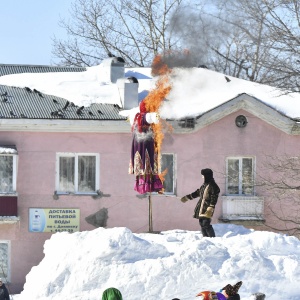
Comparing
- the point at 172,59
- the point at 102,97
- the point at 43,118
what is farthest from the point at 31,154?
the point at 172,59

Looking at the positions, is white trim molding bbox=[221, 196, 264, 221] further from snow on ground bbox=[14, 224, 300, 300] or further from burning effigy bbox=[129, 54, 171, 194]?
snow on ground bbox=[14, 224, 300, 300]

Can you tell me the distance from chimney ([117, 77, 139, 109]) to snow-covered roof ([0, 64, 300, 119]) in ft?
1.35

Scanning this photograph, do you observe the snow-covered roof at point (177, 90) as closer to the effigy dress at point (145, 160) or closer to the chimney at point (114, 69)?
the chimney at point (114, 69)

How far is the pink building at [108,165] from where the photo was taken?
26328 mm

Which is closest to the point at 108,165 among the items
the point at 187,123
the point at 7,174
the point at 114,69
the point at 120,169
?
the point at 120,169

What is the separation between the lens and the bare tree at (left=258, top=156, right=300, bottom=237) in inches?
1067

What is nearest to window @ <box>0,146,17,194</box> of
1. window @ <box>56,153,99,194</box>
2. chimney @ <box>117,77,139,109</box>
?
window @ <box>56,153,99,194</box>

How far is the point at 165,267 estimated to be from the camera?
19.9 metres

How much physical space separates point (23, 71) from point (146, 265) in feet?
37.5

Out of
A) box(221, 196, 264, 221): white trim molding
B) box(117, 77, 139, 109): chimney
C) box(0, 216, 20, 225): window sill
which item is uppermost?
box(117, 77, 139, 109): chimney

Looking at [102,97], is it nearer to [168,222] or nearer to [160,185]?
[168,222]

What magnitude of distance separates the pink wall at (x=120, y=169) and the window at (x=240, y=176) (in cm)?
20

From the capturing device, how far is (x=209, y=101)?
91.2 ft

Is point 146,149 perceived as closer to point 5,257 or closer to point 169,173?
point 169,173
